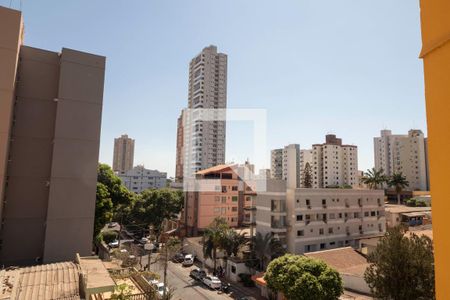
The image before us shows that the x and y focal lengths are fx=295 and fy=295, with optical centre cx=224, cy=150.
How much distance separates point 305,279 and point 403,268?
5.82 metres

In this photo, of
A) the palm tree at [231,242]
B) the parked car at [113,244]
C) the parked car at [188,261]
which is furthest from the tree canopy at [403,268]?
the parked car at [113,244]

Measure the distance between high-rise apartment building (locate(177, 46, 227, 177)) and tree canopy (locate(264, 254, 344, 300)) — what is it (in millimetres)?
48861

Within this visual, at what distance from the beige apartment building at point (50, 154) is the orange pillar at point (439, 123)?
53.9ft

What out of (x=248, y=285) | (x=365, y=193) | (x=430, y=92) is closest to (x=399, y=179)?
(x=365, y=193)

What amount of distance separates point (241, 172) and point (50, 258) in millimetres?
31951

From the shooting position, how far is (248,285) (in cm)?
2498

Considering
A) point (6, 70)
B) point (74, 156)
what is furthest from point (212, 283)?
point (6, 70)

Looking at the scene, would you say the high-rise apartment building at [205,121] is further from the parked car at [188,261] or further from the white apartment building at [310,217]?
the white apartment building at [310,217]

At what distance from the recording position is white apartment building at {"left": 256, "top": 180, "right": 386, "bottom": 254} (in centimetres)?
2788

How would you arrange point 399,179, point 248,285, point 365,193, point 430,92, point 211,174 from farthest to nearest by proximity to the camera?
point 399,179 < point 211,174 < point 365,193 < point 248,285 < point 430,92

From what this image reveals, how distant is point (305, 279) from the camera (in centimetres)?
1650

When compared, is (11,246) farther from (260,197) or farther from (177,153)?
(177,153)

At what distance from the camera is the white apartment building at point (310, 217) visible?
91.5ft

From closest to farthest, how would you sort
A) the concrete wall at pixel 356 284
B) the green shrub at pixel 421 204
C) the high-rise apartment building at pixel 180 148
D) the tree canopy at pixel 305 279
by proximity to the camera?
the tree canopy at pixel 305 279
the concrete wall at pixel 356 284
the green shrub at pixel 421 204
the high-rise apartment building at pixel 180 148
